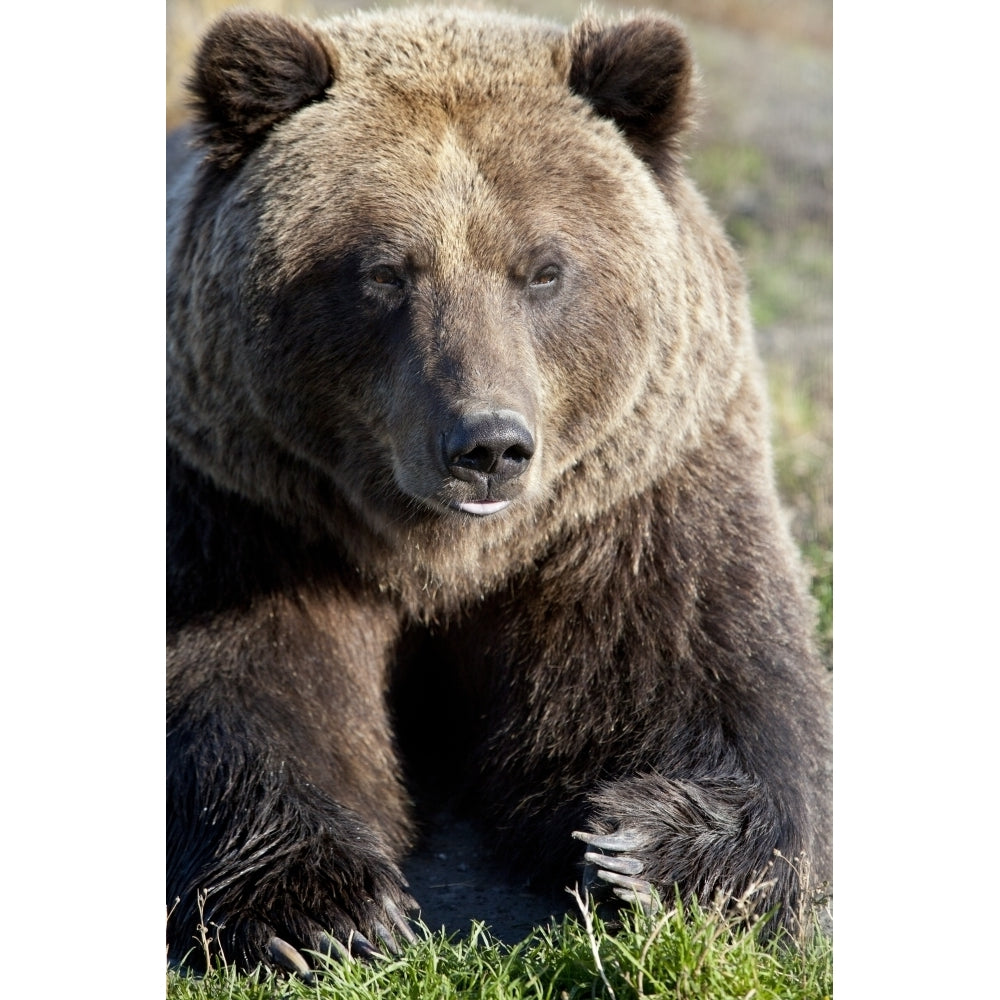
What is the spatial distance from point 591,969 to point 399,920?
699 mm

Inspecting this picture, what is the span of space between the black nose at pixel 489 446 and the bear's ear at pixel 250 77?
1.33 meters

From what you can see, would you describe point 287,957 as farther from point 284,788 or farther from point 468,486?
point 468,486

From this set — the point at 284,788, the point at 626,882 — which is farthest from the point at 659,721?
the point at 284,788

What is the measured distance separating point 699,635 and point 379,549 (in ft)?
3.65

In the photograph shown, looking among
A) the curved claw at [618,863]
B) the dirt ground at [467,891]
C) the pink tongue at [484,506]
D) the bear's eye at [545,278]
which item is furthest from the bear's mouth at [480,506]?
the dirt ground at [467,891]

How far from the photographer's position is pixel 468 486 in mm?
4379

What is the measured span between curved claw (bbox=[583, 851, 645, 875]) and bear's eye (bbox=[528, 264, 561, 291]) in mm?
1742

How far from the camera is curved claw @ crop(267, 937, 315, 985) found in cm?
445

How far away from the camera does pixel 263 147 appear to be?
16.1 ft

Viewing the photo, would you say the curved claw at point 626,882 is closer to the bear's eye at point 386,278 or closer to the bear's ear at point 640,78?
the bear's eye at point 386,278

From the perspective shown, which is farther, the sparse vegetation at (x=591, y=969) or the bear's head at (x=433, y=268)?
the bear's head at (x=433, y=268)

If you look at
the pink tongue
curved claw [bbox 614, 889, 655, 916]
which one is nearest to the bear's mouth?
the pink tongue

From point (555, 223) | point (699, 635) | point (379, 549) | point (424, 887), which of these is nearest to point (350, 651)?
point (379, 549)

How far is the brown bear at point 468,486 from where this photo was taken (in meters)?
4.61
